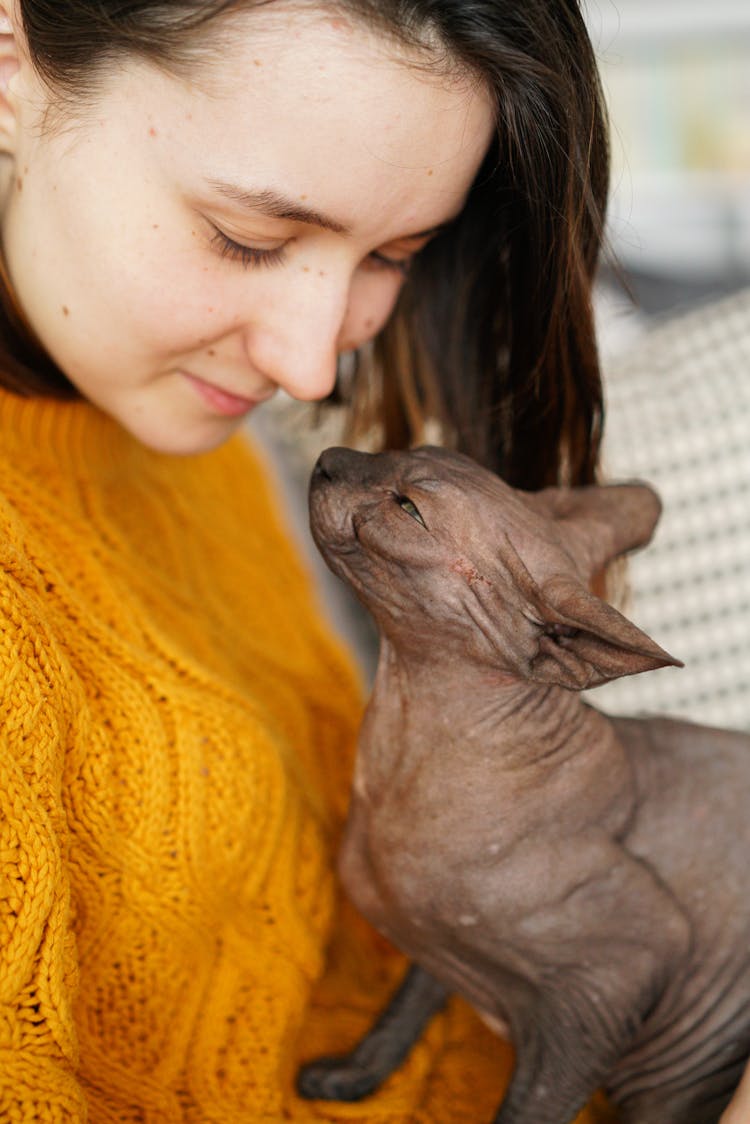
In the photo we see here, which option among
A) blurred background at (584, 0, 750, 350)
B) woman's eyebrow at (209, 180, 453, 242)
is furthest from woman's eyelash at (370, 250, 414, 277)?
blurred background at (584, 0, 750, 350)

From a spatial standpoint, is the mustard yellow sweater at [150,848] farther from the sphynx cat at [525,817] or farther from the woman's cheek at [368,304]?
the woman's cheek at [368,304]

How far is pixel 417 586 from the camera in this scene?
33.8 inches

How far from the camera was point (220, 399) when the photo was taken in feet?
3.42

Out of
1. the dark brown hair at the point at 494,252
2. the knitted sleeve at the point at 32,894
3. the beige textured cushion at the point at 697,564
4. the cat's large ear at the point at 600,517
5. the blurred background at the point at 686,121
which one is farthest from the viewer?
the blurred background at the point at 686,121

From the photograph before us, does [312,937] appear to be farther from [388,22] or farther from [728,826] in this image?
[388,22]

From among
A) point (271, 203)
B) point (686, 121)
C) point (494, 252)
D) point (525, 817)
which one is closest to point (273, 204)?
point (271, 203)

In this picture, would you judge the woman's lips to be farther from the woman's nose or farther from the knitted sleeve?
the knitted sleeve

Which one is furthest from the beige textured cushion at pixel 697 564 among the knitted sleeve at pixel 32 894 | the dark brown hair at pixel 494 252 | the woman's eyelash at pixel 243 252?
the knitted sleeve at pixel 32 894

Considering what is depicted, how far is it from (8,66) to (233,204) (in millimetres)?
228

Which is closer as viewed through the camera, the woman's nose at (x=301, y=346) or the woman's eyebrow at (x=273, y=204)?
the woman's eyebrow at (x=273, y=204)

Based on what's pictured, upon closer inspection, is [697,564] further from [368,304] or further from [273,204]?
[273,204]

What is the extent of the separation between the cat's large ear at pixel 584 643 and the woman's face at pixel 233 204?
292 mm

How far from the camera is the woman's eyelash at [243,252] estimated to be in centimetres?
89

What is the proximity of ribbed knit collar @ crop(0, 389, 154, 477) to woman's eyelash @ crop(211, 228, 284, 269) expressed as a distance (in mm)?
271
